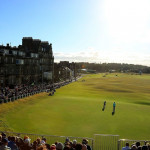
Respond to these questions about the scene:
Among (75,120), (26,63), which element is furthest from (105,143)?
(26,63)

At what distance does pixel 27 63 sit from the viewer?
7450 cm

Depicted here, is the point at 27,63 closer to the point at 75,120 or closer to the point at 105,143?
the point at 75,120

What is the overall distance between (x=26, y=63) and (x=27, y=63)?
2.16 feet

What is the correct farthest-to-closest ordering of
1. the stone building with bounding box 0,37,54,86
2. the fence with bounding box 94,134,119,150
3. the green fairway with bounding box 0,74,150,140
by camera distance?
the stone building with bounding box 0,37,54,86, the green fairway with bounding box 0,74,150,140, the fence with bounding box 94,134,119,150

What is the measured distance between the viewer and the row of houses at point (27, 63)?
202ft

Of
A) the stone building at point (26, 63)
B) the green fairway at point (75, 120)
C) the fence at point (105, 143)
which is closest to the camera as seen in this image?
the fence at point (105, 143)

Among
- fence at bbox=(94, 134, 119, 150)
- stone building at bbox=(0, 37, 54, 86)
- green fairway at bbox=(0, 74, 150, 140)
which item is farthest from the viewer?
stone building at bbox=(0, 37, 54, 86)

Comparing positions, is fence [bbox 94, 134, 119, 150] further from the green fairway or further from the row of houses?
the row of houses

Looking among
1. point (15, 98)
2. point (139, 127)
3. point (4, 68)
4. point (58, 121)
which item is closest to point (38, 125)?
point (58, 121)

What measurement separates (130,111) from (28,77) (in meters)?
45.4

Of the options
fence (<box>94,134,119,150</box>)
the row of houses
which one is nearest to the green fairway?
fence (<box>94,134,119,150</box>)

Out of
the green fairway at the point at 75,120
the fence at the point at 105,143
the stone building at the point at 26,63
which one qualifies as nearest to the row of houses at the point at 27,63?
the stone building at the point at 26,63

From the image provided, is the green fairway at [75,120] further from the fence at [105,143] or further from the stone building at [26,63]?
the stone building at [26,63]

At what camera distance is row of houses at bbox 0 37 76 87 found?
202 feet
